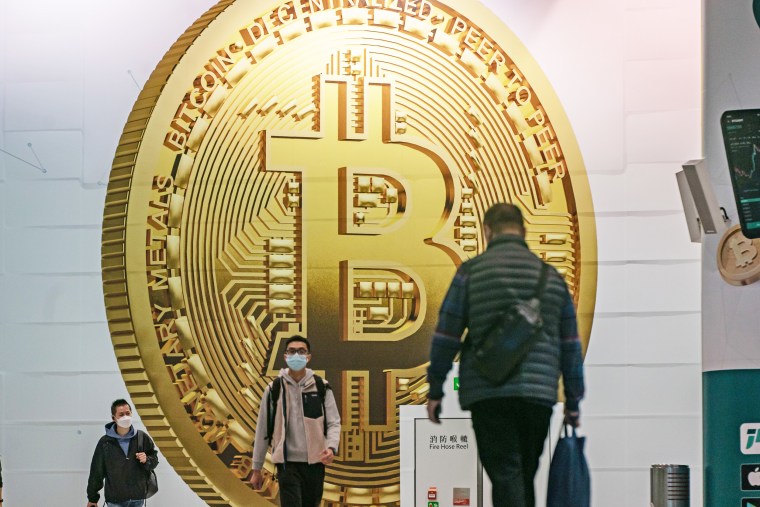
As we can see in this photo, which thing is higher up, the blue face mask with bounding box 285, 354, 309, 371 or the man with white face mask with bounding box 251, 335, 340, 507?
the blue face mask with bounding box 285, 354, 309, 371

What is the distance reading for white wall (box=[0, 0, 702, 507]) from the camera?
5.75 metres

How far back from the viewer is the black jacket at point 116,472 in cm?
557

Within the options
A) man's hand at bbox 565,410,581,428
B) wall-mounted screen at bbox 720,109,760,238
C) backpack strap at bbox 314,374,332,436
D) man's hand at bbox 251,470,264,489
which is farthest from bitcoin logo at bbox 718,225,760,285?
man's hand at bbox 251,470,264,489

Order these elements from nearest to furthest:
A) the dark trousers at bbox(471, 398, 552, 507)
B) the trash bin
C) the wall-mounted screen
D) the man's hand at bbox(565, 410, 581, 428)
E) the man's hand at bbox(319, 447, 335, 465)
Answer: the dark trousers at bbox(471, 398, 552, 507)
the man's hand at bbox(565, 410, 581, 428)
the wall-mounted screen
the trash bin
the man's hand at bbox(319, 447, 335, 465)

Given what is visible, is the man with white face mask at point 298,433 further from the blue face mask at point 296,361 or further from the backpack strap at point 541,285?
the backpack strap at point 541,285

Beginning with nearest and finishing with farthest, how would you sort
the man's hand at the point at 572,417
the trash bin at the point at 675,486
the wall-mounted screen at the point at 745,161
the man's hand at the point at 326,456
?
1. the man's hand at the point at 572,417
2. the wall-mounted screen at the point at 745,161
3. the trash bin at the point at 675,486
4. the man's hand at the point at 326,456

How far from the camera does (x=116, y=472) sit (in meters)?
5.58

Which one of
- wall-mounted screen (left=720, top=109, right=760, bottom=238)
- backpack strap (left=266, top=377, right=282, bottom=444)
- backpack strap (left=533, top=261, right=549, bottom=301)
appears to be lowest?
backpack strap (left=266, top=377, right=282, bottom=444)

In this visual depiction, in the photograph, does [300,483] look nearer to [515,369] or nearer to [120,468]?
[120,468]

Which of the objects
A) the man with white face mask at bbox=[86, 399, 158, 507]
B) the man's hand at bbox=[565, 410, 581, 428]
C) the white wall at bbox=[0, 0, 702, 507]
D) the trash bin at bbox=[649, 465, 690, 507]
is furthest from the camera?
the white wall at bbox=[0, 0, 702, 507]

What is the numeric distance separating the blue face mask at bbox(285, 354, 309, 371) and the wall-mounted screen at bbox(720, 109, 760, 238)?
230 centimetres

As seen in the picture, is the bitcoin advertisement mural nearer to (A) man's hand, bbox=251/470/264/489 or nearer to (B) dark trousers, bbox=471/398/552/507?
(A) man's hand, bbox=251/470/264/489

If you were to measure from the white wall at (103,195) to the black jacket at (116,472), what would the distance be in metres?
0.18

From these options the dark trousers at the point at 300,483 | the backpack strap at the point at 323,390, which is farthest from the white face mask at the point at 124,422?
the backpack strap at the point at 323,390
